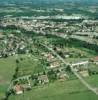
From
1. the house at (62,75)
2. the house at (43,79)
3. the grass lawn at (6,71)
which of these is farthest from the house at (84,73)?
the grass lawn at (6,71)

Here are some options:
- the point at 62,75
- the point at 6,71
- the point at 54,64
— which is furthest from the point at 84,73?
the point at 6,71

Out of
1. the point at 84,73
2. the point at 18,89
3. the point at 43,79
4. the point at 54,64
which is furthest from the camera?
the point at 54,64

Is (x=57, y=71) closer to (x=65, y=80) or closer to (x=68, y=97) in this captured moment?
(x=65, y=80)

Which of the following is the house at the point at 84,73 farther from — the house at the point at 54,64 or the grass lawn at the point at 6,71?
the grass lawn at the point at 6,71

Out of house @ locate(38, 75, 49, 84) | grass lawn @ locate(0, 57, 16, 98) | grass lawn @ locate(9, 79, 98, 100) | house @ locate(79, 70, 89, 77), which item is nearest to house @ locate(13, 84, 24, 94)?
grass lawn @ locate(9, 79, 98, 100)

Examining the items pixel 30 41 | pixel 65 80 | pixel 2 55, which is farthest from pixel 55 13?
pixel 65 80

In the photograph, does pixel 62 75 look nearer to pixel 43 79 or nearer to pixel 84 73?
pixel 43 79

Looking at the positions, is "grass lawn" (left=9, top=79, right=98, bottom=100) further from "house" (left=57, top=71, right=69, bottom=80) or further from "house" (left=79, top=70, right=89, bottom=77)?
"house" (left=79, top=70, right=89, bottom=77)
